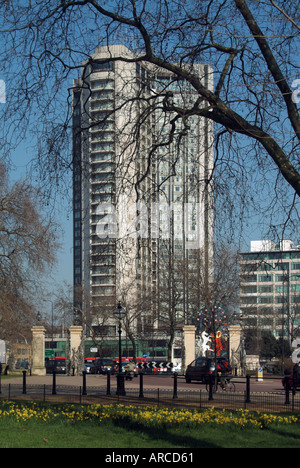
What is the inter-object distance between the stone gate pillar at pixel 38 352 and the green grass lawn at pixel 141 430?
3238 cm

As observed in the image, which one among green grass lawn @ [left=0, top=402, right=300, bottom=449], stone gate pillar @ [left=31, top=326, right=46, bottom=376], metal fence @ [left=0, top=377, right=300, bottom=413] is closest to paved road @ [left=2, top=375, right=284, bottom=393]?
metal fence @ [left=0, top=377, right=300, bottom=413]

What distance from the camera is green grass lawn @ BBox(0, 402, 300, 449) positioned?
10.8 metres

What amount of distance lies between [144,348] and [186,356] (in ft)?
176

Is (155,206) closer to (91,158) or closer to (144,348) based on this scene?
(91,158)

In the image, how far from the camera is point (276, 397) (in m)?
21.4

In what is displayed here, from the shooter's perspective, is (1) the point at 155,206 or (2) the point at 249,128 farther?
(1) the point at 155,206

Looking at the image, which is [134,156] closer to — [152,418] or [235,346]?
[152,418]

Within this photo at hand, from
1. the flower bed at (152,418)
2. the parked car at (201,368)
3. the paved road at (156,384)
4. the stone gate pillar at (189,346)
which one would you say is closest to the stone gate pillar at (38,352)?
the paved road at (156,384)

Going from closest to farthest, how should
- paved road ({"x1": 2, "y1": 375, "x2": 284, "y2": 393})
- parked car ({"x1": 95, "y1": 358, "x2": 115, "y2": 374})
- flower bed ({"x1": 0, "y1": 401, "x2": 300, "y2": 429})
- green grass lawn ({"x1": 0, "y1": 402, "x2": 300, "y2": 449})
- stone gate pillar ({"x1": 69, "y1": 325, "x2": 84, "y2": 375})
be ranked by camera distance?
1. green grass lawn ({"x1": 0, "y1": 402, "x2": 300, "y2": 449})
2. flower bed ({"x1": 0, "y1": 401, "x2": 300, "y2": 429})
3. paved road ({"x1": 2, "y1": 375, "x2": 284, "y2": 393})
4. stone gate pillar ({"x1": 69, "y1": 325, "x2": 84, "y2": 375})
5. parked car ({"x1": 95, "y1": 358, "x2": 115, "y2": 374})

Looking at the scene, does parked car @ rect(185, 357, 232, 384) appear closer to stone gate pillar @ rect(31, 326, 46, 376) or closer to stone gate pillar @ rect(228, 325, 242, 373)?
stone gate pillar @ rect(228, 325, 242, 373)

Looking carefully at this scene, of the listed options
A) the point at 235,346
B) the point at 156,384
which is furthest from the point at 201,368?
the point at 235,346

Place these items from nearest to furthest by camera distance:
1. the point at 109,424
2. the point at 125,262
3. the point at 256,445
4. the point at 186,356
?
the point at 256,445
the point at 109,424
the point at 125,262
the point at 186,356

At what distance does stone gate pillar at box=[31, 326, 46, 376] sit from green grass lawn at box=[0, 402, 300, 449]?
106 feet

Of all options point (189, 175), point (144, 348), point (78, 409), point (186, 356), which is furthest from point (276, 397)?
point (144, 348)
